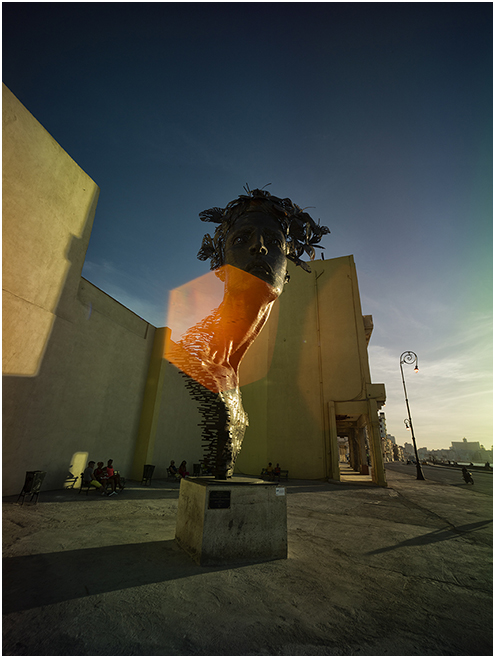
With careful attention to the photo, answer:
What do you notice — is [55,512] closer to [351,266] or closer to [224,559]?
[224,559]

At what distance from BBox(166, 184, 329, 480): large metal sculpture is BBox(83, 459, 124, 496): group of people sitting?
6.80m

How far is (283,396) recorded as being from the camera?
58.0ft

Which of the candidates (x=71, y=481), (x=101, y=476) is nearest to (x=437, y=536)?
(x=101, y=476)

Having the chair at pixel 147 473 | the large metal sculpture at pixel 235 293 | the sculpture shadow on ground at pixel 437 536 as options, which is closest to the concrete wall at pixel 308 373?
the chair at pixel 147 473

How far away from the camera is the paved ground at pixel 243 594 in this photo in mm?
2139

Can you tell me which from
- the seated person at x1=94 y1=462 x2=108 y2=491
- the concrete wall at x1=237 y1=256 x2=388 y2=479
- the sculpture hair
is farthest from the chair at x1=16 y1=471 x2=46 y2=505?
the concrete wall at x1=237 y1=256 x2=388 y2=479

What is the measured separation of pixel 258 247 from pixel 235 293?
28.3 inches

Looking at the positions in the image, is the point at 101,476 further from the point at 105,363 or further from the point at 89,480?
the point at 105,363

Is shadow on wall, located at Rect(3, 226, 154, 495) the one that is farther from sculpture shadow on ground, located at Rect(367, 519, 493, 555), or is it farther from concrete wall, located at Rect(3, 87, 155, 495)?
sculpture shadow on ground, located at Rect(367, 519, 493, 555)

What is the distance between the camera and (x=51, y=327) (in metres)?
9.32

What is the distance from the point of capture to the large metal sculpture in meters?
3.82

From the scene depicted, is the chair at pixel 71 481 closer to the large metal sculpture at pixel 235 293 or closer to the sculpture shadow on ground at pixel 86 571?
the sculpture shadow on ground at pixel 86 571

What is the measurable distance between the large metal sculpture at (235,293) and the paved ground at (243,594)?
1.52 meters

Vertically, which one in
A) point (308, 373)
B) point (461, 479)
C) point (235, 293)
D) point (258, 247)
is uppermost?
point (308, 373)
